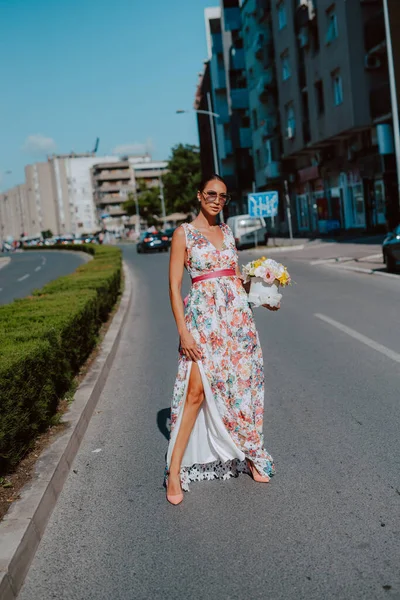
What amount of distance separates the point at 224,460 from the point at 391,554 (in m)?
1.43

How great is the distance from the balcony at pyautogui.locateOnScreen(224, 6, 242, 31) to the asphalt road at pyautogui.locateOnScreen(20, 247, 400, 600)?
5862 cm

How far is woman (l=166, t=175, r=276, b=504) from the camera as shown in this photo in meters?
4.54

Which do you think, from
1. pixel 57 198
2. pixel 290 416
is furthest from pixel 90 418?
pixel 57 198

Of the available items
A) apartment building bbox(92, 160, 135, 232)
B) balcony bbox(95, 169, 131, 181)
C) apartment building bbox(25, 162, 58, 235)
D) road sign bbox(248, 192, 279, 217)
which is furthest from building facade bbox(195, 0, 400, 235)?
apartment building bbox(25, 162, 58, 235)

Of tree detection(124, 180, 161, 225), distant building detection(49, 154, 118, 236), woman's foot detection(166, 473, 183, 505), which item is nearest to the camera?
woman's foot detection(166, 473, 183, 505)

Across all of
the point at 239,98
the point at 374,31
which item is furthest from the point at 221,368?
the point at 239,98

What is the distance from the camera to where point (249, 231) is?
125ft

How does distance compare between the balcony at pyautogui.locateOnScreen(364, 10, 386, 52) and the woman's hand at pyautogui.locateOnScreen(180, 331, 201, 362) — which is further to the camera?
the balcony at pyautogui.locateOnScreen(364, 10, 386, 52)

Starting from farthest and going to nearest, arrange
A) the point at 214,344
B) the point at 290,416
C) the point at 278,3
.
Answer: the point at 278,3, the point at 290,416, the point at 214,344

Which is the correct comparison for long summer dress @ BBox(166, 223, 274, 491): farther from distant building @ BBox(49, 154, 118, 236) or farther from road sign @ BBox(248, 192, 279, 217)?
distant building @ BBox(49, 154, 118, 236)

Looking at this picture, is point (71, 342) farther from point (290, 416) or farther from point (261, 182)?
point (261, 182)

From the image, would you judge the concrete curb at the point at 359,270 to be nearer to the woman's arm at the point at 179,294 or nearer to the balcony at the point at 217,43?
the woman's arm at the point at 179,294

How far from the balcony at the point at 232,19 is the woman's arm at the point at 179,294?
201 feet

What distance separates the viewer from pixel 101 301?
492 inches
